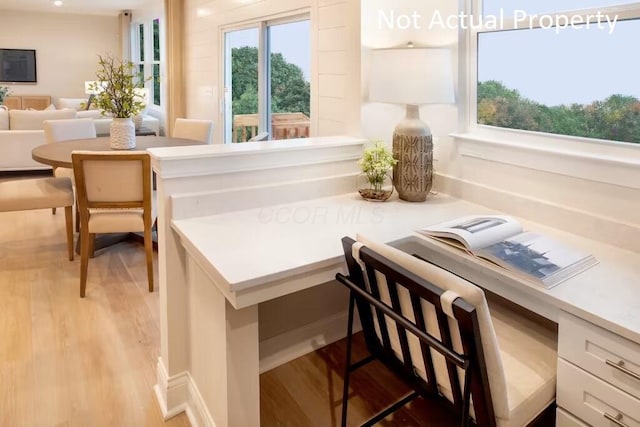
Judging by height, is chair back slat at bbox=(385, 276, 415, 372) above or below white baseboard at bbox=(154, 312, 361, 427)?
above

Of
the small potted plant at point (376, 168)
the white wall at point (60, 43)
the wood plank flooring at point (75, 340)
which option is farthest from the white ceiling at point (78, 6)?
the small potted plant at point (376, 168)

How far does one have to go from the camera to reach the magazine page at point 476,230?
172cm

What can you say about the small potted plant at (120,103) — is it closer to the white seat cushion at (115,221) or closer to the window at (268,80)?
the white seat cushion at (115,221)

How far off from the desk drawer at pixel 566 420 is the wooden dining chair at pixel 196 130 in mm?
3971

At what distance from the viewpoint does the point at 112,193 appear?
3057 mm

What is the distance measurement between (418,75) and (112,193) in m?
1.99

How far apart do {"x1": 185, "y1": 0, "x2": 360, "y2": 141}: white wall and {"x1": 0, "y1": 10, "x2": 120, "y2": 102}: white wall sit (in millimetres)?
5053

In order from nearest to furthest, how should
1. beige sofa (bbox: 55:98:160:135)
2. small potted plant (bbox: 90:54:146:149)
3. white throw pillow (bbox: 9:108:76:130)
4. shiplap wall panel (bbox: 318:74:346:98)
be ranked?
shiplap wall panel (bbox: 318:74:346:98)
small potted plant (bbox: 90:54:146:149)
white throw pillow (bbox: 9:108:76:130)
beige sofa (bbox: 55:98:160:135)

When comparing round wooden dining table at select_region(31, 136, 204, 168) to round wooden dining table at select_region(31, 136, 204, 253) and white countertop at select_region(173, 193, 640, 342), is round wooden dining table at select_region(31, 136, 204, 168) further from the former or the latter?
white countertop at select_region(173, 193, 640, 342)

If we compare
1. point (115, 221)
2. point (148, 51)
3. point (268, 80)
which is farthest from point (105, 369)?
point (148, 51)

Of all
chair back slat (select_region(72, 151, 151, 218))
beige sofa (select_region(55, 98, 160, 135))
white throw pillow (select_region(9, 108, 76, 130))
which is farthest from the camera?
beige sofa (select_region(55, 98, 160, 135))

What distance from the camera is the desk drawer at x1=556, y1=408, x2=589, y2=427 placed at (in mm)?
1376

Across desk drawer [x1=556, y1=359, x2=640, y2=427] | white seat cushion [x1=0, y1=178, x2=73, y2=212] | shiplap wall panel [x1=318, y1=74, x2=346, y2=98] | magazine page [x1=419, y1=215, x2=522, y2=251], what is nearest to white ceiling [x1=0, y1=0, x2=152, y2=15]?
white seat cushion [x1=0, y1=178, x2=73, y2=212]

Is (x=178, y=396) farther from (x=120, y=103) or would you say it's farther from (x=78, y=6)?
(x=78, y=6)
